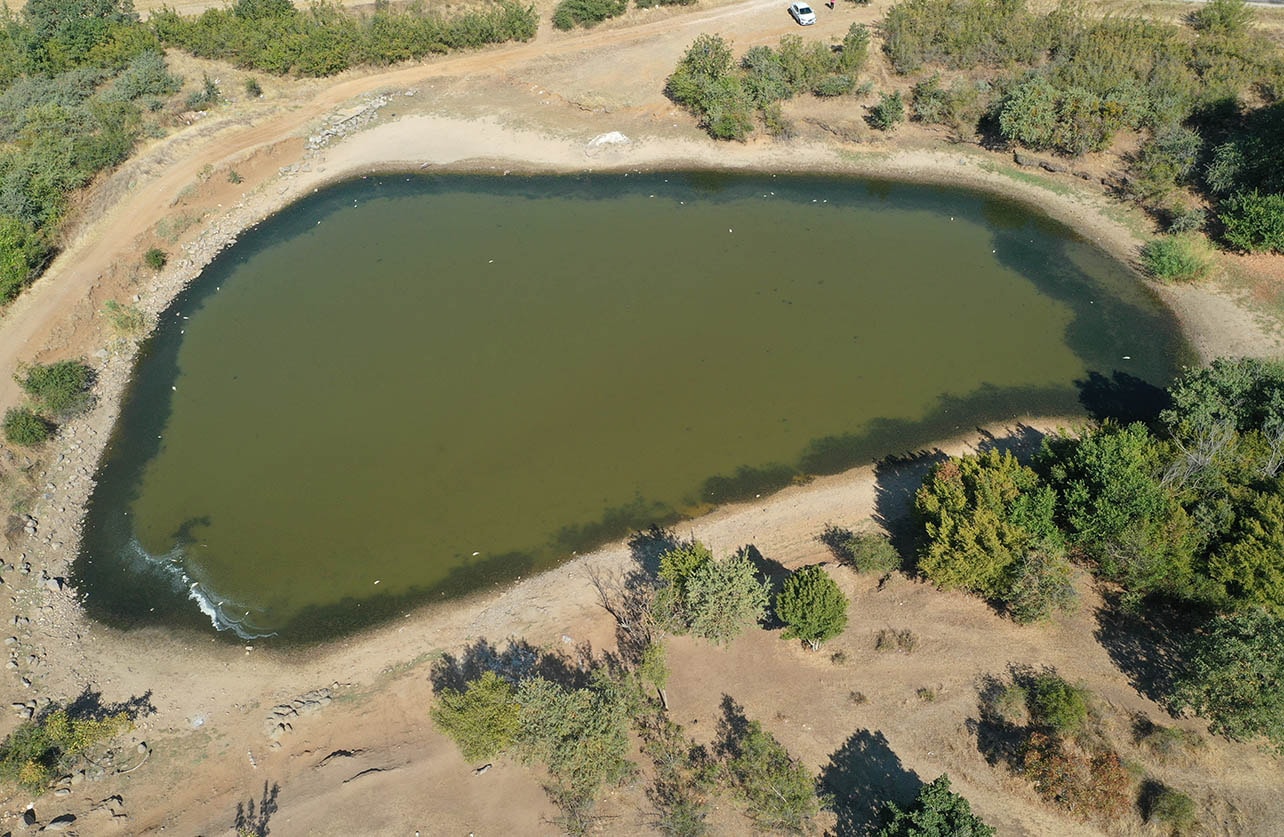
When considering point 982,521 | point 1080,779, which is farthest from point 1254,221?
point 1080,779

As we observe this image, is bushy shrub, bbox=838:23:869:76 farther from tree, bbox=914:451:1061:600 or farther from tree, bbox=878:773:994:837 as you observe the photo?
tree, bbox=878:773:994:837

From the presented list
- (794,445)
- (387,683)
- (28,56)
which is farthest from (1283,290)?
(28,56)

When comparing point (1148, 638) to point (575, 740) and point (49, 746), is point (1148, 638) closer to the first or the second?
point (575, 740)

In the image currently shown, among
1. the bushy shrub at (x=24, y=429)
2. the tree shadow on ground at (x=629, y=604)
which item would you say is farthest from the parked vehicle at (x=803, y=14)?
the bushy shrub at (x=24, y=429)

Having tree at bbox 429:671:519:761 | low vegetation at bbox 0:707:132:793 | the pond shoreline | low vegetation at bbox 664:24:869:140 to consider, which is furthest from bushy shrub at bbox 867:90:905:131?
low vegetation at bbox 0:707:132:793

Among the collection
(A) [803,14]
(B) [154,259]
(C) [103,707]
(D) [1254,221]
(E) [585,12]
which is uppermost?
(E) [585,12]
